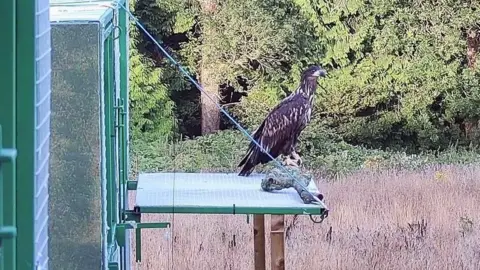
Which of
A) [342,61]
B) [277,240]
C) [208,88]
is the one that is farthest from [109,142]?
[342,61]

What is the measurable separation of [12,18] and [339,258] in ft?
11.6

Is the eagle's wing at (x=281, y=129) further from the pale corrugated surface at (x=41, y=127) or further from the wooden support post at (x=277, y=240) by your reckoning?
the pale corrugated surface at (x=41, y=127)

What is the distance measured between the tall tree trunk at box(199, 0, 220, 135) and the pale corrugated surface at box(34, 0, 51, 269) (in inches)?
255

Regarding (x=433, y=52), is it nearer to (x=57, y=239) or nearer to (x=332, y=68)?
(x=332, y=68)

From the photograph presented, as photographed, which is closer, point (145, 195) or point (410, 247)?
point (145, 195)

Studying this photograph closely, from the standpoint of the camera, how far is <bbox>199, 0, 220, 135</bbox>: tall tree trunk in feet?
25.9

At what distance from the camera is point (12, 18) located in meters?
1.00

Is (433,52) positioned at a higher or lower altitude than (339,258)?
higher

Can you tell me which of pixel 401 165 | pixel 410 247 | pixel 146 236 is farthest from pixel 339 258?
pixel 401 165

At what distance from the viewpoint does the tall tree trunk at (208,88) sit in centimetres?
Result: 791

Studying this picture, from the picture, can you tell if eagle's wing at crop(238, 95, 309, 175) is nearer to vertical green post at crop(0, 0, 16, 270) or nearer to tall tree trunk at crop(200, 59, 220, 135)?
vertical green post at crop(0, 0, 16, 270)

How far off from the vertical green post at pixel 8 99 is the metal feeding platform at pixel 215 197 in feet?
4.76

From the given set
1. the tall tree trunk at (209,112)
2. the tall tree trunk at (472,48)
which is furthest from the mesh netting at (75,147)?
the tall tree trunk at (472,48)

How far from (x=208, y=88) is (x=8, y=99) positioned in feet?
22.8
